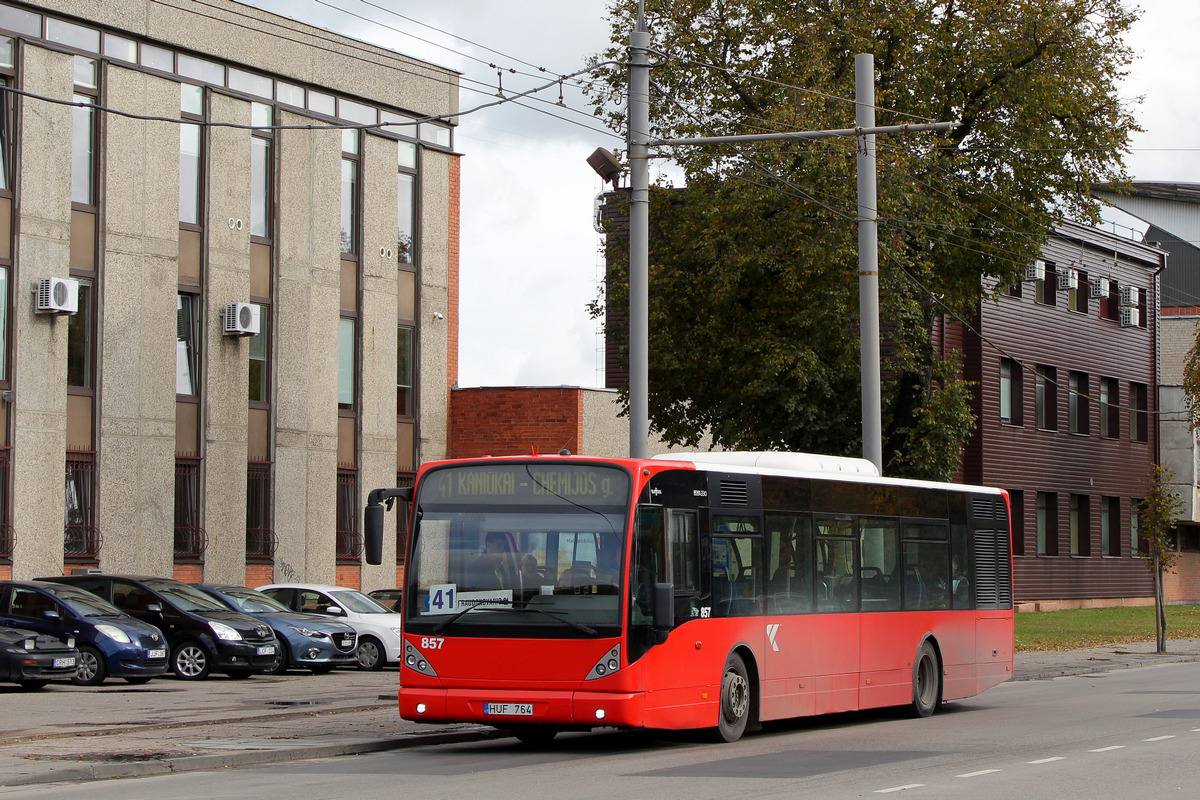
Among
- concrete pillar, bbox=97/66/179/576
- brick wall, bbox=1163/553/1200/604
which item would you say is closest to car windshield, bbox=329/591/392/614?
concrete pillar, bbox=97/66/179/576

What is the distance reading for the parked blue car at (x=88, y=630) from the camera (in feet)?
67.8

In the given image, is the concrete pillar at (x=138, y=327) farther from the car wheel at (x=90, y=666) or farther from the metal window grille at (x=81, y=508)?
the car wheel at (x=90, y=666)

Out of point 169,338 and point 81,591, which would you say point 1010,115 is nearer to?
point 169,338

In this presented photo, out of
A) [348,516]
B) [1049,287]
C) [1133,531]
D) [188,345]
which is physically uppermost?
[1049,287]

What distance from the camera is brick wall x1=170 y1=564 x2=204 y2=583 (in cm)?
2942

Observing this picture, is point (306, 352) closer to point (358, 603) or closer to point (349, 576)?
point (349, 576)

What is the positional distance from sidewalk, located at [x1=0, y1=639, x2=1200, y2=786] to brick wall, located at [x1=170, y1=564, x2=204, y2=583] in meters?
6.36

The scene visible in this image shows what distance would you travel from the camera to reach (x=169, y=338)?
1159 inches

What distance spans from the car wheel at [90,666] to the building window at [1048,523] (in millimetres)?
35499

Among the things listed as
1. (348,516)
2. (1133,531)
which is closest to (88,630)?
(348,516)

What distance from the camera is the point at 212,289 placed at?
99.5ft

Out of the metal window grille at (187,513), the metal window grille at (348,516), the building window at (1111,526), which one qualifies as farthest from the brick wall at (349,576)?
the building window at (1111,526)

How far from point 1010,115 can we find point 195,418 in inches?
673

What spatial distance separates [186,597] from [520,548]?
444 inches
